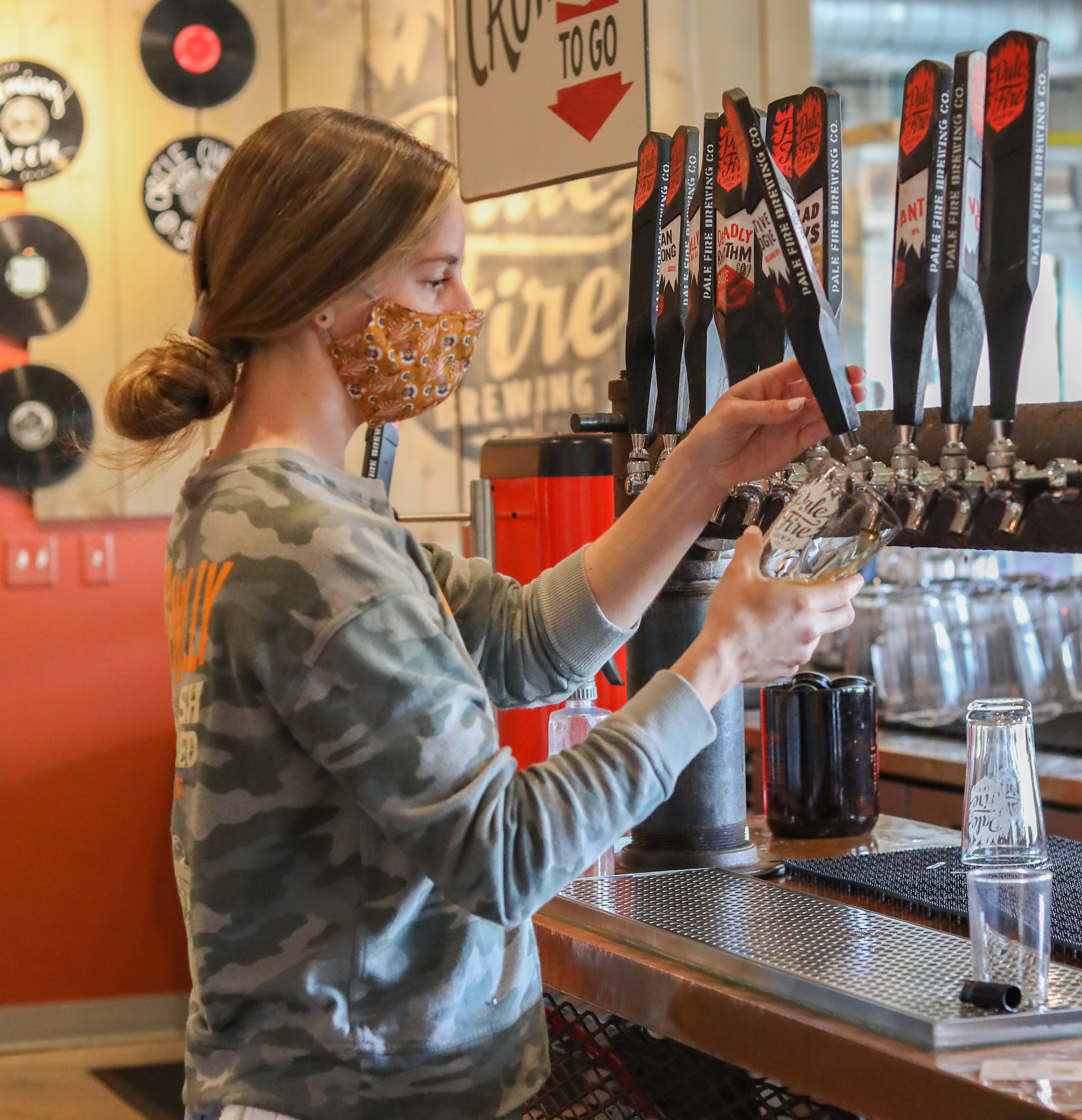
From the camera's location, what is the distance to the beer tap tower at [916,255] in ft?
4.33

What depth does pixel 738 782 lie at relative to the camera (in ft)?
6.15

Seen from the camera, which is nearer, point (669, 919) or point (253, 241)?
point (253, 241)

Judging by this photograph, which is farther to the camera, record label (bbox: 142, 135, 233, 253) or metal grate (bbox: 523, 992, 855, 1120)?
record label (bbox: 142, 135, 233, 253)

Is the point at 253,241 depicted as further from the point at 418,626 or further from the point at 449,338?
the point at 418,626

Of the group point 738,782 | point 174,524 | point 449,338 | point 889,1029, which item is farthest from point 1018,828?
point 174,524

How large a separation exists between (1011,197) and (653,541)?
505mm

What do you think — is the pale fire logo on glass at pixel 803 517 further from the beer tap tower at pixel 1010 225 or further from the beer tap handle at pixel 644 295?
the beer tap handle at pixel 644 295

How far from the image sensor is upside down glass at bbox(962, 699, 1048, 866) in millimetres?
1383

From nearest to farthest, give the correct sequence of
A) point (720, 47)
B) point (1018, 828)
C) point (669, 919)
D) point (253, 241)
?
point (253, 241)
point (1018, 828)
point (669, 919)
point (720, 47)

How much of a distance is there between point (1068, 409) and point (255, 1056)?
0.87 meters

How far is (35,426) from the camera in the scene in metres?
4.20

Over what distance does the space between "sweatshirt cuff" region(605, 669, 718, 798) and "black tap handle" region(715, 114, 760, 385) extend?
0.52m

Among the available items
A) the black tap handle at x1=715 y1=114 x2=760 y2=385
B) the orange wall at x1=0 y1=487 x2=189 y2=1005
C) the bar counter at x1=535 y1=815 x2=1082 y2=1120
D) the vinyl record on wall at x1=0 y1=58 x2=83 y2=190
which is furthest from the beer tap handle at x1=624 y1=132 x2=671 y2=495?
the vinyl record on wall at x1=0 y1=58 x2=83 y2=190

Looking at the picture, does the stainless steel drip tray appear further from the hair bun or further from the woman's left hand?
the hair bun
